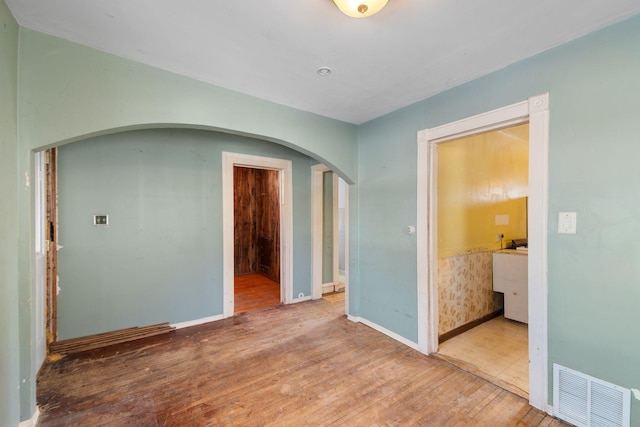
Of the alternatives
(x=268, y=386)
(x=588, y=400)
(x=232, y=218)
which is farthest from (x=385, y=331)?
(x=232, y=218)

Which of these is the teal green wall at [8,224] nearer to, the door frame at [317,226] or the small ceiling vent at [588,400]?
the door frame at [317,226]

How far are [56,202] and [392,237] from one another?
3348 millimetres

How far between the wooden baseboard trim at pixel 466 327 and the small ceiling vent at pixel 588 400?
1113 millimetres

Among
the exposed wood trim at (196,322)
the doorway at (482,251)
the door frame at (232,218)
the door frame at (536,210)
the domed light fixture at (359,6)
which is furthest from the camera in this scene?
the door frame at (232,218)

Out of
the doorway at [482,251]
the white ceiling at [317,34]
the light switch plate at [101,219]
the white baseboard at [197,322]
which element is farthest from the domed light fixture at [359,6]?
the white baseboard at [197,322]

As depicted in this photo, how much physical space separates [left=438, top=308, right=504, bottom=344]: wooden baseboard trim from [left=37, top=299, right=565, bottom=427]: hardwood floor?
0.50m

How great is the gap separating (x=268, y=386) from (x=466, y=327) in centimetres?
238

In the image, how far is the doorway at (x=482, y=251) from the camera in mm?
2691

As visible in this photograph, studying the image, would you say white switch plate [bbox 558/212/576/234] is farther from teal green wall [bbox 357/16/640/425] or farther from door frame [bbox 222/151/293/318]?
door frame [bbox 222/151/293/318]

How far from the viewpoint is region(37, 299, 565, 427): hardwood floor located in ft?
5.59

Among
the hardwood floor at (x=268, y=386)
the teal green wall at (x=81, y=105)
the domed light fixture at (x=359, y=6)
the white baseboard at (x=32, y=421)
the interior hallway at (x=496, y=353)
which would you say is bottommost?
the interior hallway at (x=496, y=353)

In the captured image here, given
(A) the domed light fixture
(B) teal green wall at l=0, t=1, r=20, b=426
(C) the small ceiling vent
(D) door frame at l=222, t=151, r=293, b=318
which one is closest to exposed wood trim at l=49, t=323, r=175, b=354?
(D) door frame at l=222, t=151, r=293, b=318

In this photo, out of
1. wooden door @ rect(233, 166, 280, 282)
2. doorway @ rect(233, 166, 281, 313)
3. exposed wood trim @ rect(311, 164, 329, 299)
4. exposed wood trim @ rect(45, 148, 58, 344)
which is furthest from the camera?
wooden door @ rect(233, 166, 280, 282)

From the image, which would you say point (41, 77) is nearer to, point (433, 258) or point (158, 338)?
point (158, 338)
